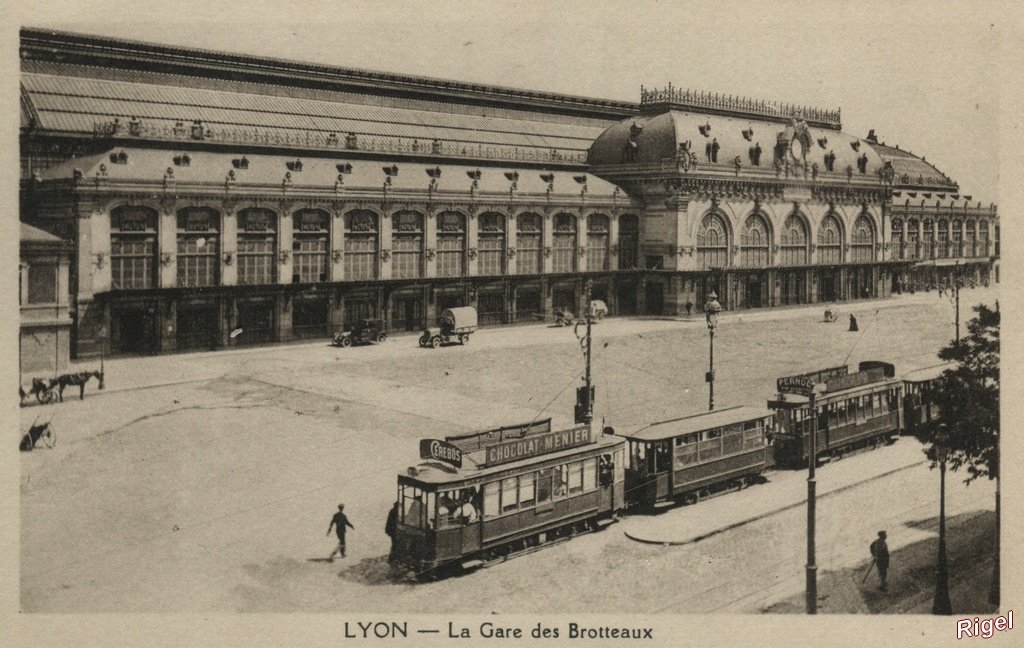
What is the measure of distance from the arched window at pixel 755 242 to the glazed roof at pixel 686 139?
183 inches

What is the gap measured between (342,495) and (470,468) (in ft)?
17.6

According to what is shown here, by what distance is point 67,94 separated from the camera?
2031 inches

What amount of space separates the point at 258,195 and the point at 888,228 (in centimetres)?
6240

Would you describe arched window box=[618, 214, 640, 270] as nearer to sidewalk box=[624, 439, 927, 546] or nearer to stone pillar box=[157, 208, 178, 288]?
stone pillar box=[157, 208, 178, 288]

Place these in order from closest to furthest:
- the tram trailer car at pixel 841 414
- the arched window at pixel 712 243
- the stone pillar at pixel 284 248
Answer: the tram trailer car at pixel 841 414
the stone pillar at pixel 284 248
the arched window at pixel 712 243

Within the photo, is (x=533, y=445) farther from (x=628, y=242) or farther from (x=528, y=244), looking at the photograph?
(x=628, y=242)

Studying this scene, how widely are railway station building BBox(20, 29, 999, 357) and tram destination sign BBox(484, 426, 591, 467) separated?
70.0 feet

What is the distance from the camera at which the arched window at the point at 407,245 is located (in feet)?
193

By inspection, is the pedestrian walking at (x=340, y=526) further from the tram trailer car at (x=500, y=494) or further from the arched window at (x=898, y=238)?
the arched window at (x=898, y=238)

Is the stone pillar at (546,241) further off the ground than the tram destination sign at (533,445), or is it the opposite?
the stone pillar at (546,241)

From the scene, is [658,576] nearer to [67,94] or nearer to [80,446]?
[80,446]

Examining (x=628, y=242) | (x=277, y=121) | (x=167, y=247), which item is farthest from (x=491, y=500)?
(x=628, y=242)

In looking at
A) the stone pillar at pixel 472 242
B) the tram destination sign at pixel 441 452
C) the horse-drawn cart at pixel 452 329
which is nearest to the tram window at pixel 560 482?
the tram destination sign at pixel 441 452

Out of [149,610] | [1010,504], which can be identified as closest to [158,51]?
[149,610]
